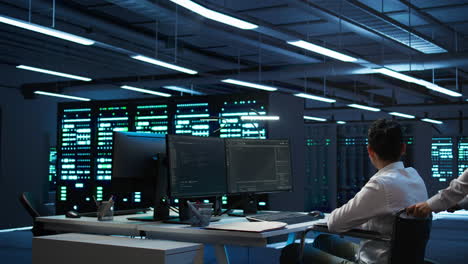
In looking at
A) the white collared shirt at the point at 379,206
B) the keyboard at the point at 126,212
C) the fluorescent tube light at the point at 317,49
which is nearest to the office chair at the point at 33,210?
the keyboard at the point at 126,212

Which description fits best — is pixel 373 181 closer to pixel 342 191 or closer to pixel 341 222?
pixel 341 222

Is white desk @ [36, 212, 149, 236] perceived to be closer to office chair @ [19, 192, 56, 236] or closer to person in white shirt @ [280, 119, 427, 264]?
office chair @ [19, 192, 56, 236]

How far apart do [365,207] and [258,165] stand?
1.42 m

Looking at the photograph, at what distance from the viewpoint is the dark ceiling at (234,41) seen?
296 inches

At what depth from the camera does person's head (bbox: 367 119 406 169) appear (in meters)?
2.77

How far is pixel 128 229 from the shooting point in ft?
11.4

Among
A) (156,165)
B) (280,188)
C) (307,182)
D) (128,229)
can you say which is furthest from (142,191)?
(307,182)

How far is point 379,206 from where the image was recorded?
263cm

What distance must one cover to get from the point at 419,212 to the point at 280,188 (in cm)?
180

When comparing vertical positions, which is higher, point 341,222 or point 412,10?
point 412,10

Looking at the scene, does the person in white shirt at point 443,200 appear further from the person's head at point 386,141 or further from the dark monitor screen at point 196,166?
the dark monitor screen at point 196,166

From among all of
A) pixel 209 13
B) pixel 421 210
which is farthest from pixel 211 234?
pixel 209 13

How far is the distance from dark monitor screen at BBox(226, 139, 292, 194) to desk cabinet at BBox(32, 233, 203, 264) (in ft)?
2.55

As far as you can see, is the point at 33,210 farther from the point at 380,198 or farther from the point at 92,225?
the point at 380,198
